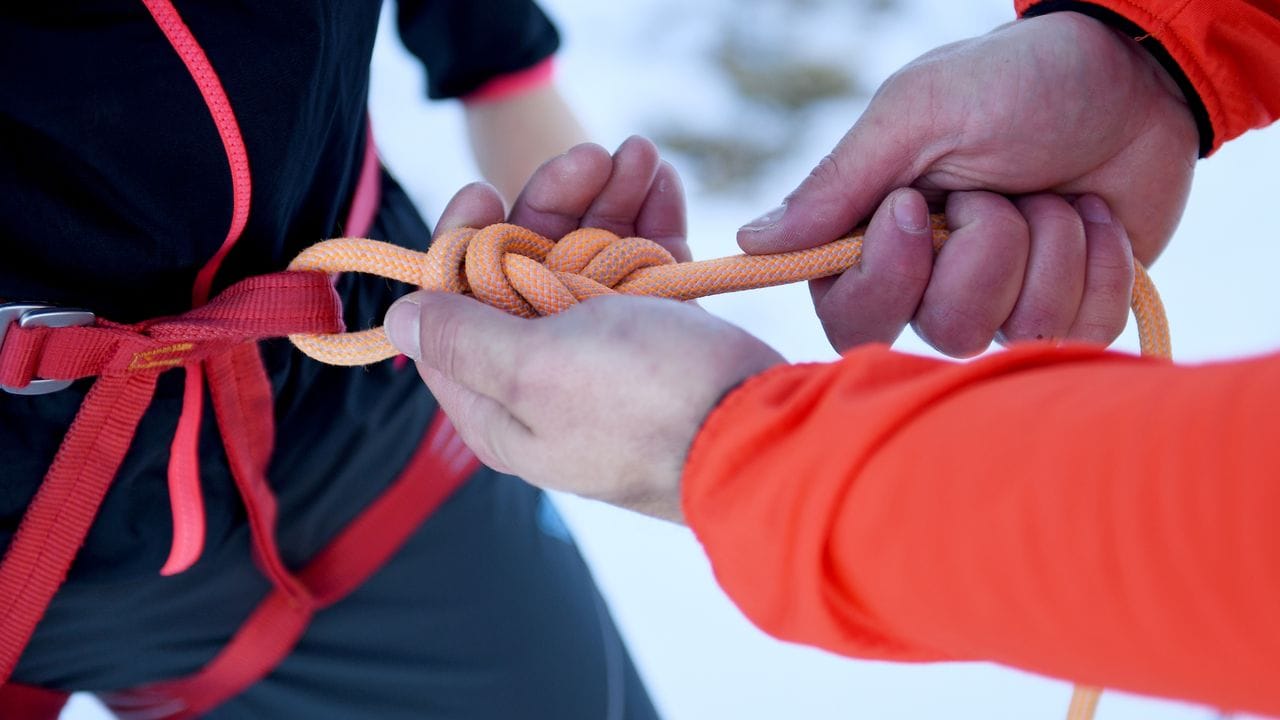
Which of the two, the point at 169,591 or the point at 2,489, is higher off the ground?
the point at 2,489

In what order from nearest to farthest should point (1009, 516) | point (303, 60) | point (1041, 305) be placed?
point (1009, 516)
point (303, 60)
point (1041, 305)

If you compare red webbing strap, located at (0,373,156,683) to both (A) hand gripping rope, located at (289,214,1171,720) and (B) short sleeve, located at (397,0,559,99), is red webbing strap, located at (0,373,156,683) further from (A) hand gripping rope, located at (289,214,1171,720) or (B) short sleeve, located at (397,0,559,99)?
(B) short sleeve, located at (397,0,559,99)

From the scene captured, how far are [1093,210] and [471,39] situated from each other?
0.41 metres

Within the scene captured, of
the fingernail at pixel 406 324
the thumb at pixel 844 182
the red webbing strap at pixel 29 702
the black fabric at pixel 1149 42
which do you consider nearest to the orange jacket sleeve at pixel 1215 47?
the black fabric at pixel 1149 42

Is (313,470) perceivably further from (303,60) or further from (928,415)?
(928,415)

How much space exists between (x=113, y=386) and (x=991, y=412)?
38 centimetres

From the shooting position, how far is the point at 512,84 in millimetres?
687

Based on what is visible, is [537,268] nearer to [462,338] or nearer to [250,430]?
[462,338]

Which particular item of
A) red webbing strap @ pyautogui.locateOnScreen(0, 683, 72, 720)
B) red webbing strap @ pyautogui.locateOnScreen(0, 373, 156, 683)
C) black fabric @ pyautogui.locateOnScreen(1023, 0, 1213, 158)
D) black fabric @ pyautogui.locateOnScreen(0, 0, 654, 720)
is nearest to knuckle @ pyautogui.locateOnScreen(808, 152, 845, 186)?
black fabric @ pyautogui.locateOnScreen(1023, 0, 1213, 158)

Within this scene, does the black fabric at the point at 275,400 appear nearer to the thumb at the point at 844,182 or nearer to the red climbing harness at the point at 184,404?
the red climbing harness at the point at 184,404

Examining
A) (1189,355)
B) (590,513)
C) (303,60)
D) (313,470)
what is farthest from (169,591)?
(1189,355)

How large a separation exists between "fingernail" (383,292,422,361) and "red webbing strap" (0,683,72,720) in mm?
292

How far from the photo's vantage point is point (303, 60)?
416 mm

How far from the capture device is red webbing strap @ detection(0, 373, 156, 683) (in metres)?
0.45
